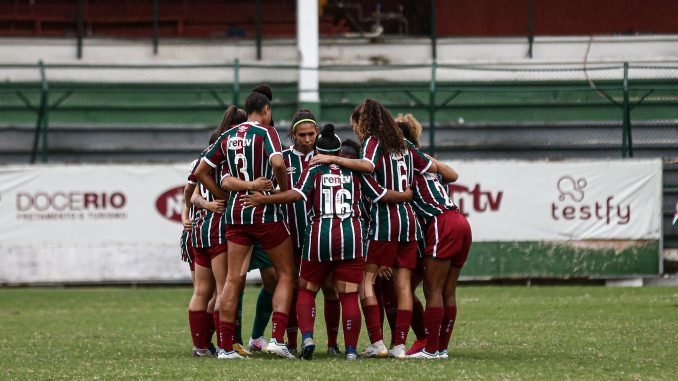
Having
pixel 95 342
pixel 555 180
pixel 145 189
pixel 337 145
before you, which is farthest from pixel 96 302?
pixel 337 145

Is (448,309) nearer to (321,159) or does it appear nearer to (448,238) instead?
(448,238)

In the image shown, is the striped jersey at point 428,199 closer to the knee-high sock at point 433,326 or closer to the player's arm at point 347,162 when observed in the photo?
the player's arm at point 347,162

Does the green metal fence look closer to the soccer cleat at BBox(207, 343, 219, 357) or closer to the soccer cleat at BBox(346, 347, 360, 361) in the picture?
the soccer cleat at BBox(207, 343, 219, 357)

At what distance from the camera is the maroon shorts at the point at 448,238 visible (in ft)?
32.4

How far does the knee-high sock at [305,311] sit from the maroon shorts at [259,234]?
452 millimetres

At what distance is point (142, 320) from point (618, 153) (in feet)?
38.2

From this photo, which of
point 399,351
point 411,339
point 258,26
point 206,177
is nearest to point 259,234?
point 206,177

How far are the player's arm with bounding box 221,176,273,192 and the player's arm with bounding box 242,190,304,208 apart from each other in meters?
0.06

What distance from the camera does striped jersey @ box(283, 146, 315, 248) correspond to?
10.4 meters

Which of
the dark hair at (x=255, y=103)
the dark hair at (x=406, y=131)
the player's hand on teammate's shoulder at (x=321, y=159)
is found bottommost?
the player's hand on teammate's shoulder at (x=321, y=159)

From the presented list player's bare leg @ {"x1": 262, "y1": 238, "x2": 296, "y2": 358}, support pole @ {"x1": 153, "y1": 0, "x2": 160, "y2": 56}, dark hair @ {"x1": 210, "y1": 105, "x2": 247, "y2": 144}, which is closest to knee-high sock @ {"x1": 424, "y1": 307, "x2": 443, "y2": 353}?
player's bare leg @ {"x1": 262, "y1": 238, "x2": 296, "y2": 358}

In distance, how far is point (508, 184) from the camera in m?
20.1

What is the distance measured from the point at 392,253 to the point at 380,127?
1.01 metres

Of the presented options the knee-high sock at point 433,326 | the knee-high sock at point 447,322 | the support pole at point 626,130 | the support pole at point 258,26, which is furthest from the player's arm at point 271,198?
the support pole at point 258,26
